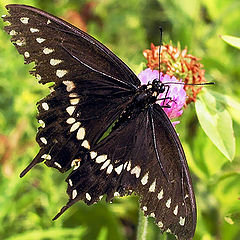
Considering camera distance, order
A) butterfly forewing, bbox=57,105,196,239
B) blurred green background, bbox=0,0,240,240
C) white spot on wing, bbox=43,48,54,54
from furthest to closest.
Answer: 1. blurred green background, bbox=0,0,240,240
2. white spot on wing, bbox=43,48,54,54
3. butterfly forewing, bbox=57,105,196,239

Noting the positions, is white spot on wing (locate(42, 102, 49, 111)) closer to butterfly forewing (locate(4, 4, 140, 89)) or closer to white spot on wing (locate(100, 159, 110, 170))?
butterfly forewing (locate(4, 4, 140, 89))

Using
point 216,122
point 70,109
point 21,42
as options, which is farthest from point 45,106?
point 216,122

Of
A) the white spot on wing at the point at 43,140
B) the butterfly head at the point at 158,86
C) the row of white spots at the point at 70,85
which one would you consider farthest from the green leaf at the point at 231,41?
the white spot on wing at the point at 43,140

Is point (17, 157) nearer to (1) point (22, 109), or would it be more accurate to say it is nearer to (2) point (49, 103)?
(1) point (22, 109)

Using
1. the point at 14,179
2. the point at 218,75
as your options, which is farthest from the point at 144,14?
the point at 14,179

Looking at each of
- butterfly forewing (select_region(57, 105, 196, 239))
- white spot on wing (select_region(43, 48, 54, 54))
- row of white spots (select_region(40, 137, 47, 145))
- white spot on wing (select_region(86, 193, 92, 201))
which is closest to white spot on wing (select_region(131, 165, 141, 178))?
butterfly forewing (select_region(57, 105, 196, 239))

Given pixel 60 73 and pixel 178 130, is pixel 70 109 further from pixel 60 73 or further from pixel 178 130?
pixel 178 130

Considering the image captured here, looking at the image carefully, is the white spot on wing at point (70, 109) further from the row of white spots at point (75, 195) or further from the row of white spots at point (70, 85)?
the row of white spots at point (75, 195)
